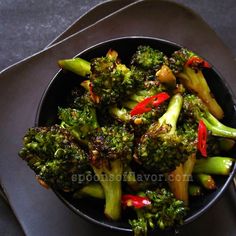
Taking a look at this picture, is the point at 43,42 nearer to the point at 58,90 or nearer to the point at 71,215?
the point at 58,90

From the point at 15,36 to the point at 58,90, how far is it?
0.67 m

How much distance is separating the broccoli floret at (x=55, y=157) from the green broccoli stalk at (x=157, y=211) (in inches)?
8.0

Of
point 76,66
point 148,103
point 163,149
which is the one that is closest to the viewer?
point 163,149

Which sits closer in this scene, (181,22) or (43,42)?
(181,22)

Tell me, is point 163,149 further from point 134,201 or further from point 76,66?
point 76,66

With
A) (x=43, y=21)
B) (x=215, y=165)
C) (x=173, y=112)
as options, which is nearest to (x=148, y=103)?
(x=173, y=112)

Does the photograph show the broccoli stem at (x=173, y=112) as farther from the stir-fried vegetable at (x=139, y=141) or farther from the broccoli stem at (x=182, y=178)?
the broccoli stem at (x=182, y=178)

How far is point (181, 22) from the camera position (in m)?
1.95

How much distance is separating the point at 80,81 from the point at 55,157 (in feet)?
1.18

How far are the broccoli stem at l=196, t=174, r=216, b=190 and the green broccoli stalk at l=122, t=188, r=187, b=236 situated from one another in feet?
0.38

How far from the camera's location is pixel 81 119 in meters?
1.48

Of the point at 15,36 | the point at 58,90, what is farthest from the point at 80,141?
the point at 15,36

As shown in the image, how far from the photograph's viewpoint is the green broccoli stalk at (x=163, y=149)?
1.39m

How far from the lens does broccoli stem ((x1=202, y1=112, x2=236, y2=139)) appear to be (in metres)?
1.53
